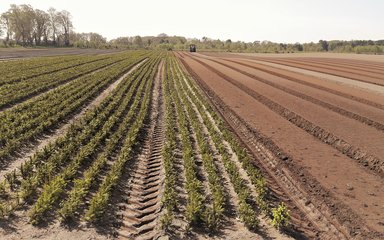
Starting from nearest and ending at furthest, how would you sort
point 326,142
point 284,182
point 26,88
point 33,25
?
1. point 284,182
2. point 326,142
3. point 26,88
4. point 33,25

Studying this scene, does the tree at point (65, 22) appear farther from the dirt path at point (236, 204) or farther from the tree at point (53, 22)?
the dirt path at point (236, 204)

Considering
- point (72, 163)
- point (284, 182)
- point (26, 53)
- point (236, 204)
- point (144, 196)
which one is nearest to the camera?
point (236, 204)

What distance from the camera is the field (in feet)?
25.1

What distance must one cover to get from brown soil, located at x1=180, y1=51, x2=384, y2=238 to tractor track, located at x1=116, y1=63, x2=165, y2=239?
387 cm

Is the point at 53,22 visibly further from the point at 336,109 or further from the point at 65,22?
the point at 336,109

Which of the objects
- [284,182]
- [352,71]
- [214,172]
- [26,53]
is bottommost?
[284,182]

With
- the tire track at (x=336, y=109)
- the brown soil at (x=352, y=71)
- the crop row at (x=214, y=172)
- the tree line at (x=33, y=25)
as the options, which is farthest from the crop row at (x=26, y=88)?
the tree line at (x=33, y=25)

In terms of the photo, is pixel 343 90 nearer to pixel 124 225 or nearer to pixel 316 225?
pixel 316 225

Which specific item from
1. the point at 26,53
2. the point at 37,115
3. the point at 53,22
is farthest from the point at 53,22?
the point at 37,115

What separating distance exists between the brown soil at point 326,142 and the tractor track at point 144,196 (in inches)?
153

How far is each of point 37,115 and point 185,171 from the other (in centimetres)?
859

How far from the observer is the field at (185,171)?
7.66 metres

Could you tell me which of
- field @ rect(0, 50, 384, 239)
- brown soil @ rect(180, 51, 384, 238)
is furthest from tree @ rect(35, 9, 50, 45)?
field @ rect(0, 50, 384, 239)

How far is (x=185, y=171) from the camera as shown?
10.6m
